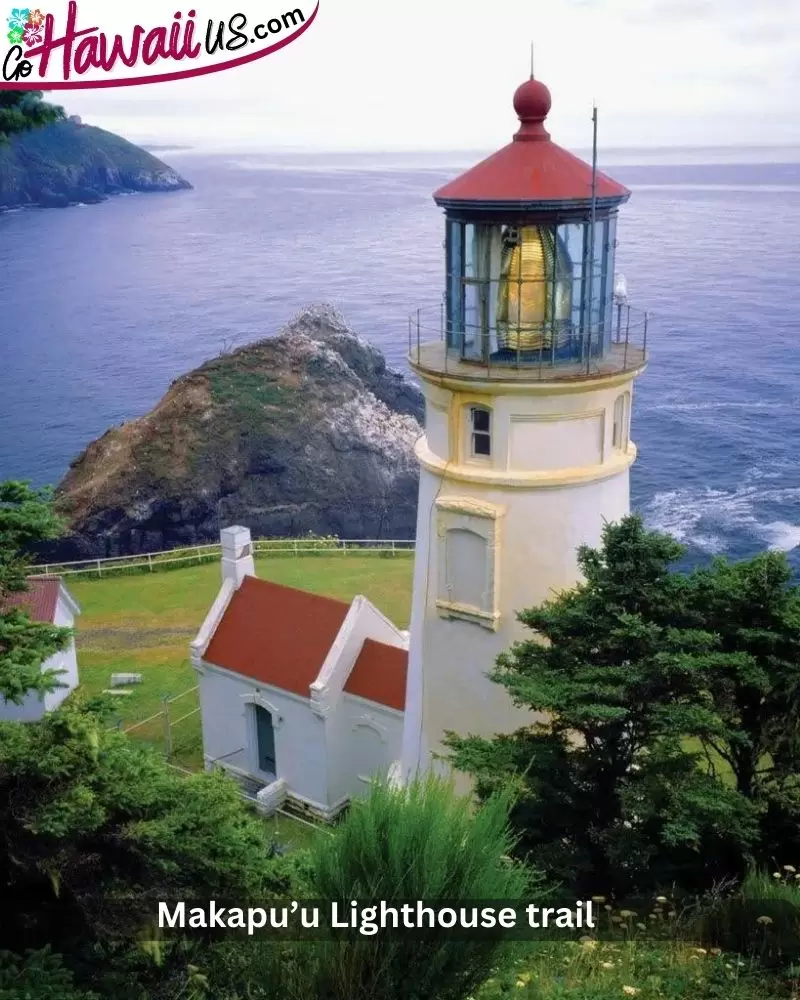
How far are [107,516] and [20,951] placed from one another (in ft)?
112

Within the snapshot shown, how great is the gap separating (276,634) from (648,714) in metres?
8.11

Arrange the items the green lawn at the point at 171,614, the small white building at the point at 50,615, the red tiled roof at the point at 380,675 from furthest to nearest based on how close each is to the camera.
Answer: the green lawn at the point at 171,614 < the small white building at the point at 50,615 < the red tiled roof at the point at 380,675

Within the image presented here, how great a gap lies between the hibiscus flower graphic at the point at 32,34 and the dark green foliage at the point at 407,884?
886 cm

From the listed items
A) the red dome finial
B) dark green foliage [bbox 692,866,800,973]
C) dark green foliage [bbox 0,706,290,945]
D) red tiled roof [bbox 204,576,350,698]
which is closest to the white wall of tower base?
the red dome finial

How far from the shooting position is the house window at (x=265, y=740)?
48.6ft

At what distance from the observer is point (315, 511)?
41594 mm

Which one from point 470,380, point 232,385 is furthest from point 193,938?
point 232,385

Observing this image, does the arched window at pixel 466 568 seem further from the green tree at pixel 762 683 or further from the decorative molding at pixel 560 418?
the green tree at pixel 762 683

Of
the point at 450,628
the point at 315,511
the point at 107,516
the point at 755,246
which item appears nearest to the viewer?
the point at 450,628

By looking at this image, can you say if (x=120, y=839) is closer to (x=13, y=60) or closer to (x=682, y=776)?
(x=682, y=776)

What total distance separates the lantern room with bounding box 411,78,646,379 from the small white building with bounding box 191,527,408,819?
6.08 meters

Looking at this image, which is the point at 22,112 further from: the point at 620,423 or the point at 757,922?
the point at 757,922

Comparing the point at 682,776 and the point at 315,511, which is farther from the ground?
the point at 682,776

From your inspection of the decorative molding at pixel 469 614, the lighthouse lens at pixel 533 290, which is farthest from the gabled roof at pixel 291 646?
the lighthouse lens at pixel 533 290
